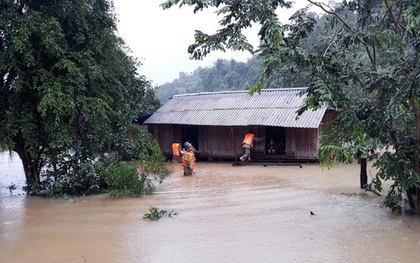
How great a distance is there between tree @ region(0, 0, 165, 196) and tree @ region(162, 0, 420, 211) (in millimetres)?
4654

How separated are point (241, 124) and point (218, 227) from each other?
8.94m

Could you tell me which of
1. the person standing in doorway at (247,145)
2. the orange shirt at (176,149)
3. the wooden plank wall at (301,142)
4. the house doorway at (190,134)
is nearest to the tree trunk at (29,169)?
the orange shirt at (176,149)

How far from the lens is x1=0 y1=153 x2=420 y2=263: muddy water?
650cm

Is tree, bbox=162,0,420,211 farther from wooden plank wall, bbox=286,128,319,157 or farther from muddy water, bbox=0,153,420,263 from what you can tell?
wooden plank wall, bbox=286,128,319,157

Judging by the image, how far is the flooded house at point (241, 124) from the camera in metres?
16.2

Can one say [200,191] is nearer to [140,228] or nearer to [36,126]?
[140,228]

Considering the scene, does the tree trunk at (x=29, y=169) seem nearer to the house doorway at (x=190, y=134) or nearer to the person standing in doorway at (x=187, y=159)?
the person standing in doorway at (x=187, y=159)

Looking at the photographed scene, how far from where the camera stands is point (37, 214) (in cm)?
943

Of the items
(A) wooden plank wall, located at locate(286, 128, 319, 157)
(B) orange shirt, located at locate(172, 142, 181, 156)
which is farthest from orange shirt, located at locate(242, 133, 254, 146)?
(B) orange shirt, located at locate(172, 142, 181, 156)

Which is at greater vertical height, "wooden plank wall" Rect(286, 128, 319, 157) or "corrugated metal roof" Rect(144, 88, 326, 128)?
"corrugated metal roof" Rect(144, 88, 326, 128)

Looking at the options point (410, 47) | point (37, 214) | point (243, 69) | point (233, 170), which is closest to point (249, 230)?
point (410, 47)

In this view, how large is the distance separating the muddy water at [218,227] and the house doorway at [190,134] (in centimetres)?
723

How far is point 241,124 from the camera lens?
1639 centimetres

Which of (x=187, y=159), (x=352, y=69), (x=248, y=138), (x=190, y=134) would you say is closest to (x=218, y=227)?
(x=352, y=69)
